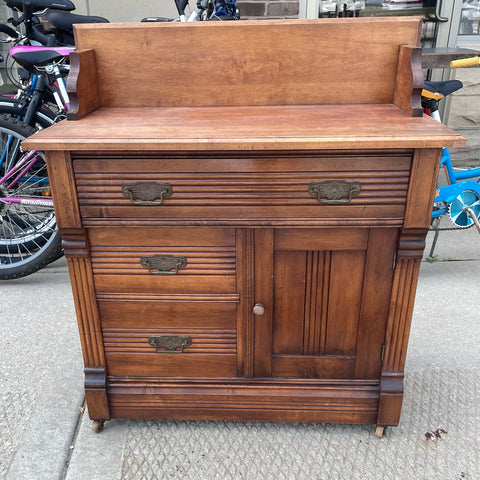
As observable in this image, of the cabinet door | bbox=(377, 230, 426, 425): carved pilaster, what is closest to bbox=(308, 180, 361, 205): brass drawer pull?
the cabinet door

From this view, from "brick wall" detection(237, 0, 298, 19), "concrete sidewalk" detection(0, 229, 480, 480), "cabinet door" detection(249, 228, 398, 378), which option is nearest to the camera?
"cabinet door" detection(249, 228, 398, 378)

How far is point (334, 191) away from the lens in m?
1.51

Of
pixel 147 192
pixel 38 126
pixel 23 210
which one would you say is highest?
pixel 147 192

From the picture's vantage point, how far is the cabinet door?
161 centimetres

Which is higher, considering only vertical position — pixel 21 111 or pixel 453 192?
pixel 21 111

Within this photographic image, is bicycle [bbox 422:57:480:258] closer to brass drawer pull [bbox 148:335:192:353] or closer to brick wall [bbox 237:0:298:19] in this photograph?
brick wall [bbox 237:0:298:19]

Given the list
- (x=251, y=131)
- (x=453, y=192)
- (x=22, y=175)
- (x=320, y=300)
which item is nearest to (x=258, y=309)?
(x=320, y=300)

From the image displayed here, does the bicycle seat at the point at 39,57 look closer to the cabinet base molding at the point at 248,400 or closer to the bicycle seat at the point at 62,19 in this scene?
the bicycle seat at the point at 62,19

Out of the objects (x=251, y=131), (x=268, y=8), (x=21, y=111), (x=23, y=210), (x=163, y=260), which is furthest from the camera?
(x=268, y=8)

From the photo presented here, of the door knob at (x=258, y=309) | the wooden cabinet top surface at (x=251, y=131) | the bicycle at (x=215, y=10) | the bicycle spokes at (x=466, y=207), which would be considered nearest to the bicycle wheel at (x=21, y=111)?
the bicycle at (x=215, y=10)

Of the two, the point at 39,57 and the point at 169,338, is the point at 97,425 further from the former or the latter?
the point at 39,57

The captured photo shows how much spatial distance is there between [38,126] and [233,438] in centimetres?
211

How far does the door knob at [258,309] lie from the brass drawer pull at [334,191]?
433mm

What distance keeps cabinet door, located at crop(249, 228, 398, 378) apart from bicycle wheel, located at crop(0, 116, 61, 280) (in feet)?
5.40
